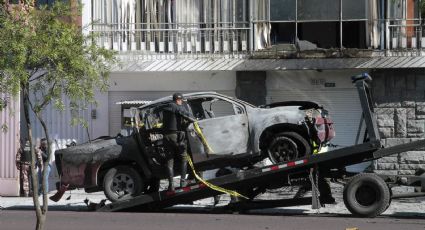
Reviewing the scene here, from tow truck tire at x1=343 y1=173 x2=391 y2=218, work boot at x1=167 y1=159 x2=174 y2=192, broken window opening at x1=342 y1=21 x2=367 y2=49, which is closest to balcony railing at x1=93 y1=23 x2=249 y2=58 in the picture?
broken window opening at x1=342 y1=21 x2=367 y2=49

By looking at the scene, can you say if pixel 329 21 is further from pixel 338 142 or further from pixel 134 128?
pixel 134 128

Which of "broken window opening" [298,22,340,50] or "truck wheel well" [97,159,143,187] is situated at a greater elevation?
"broken window opening" [298,22,340,50]

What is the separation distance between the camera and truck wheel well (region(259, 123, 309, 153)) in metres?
12.2

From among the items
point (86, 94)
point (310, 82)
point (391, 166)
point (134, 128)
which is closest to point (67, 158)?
point (134, 128)

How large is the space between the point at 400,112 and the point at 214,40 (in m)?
5.11

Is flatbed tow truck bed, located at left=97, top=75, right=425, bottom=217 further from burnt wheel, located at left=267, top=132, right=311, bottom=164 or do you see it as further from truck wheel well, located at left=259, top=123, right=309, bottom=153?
truck wheel well, located at left=259, top=123, right=309, bottom=153

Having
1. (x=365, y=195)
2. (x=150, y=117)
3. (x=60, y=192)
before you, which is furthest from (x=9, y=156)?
(x=365, y=195)

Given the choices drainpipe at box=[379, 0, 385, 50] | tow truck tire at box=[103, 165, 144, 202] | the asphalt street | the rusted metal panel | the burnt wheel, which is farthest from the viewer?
drainpipe at box=[379, 0, 385, 50]

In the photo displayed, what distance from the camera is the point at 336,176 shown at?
39.4ft

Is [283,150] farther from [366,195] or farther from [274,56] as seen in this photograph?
[274,56]

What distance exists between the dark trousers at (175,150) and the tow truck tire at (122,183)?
2.81 feet

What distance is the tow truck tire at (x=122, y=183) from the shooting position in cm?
1279

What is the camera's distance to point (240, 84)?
17547 mm

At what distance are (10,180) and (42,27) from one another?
9710 millimetres
